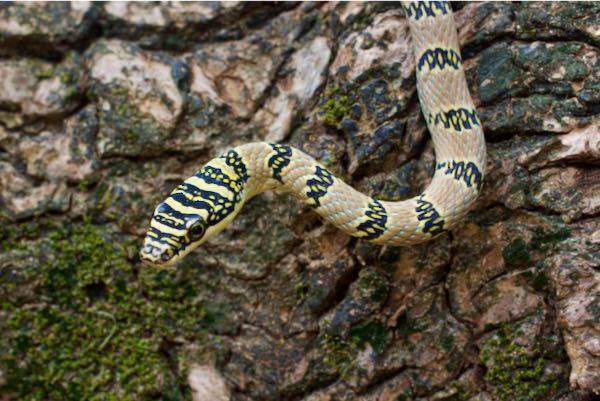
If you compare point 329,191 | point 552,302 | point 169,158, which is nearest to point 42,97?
point 169,158

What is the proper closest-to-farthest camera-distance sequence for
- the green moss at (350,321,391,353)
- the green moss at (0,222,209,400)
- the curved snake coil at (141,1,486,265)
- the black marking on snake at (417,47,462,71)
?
the curved snake coil at (141,1,486,265) → the black marking on snake at (417,47,462,71) → the green moss at (350,321,391,353) → the green moss at (0,222,209,400)

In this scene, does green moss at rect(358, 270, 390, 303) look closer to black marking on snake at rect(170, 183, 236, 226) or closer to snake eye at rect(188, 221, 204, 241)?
black marking on snake at rect(170, 183, 236, 226)

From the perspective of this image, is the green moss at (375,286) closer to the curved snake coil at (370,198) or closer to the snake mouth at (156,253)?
the curved snake coil at (370,198)

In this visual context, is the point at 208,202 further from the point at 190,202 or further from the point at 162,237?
the point at 162,237

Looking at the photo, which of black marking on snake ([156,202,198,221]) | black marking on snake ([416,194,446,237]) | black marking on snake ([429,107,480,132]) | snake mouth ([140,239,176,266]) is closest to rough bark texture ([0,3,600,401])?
black marking on snake ([429,107,480,132])

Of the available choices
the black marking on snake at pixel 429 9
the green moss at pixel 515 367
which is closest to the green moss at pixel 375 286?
the green moss at pixel 515 367

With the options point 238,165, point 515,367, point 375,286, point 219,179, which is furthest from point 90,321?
point 515,367
